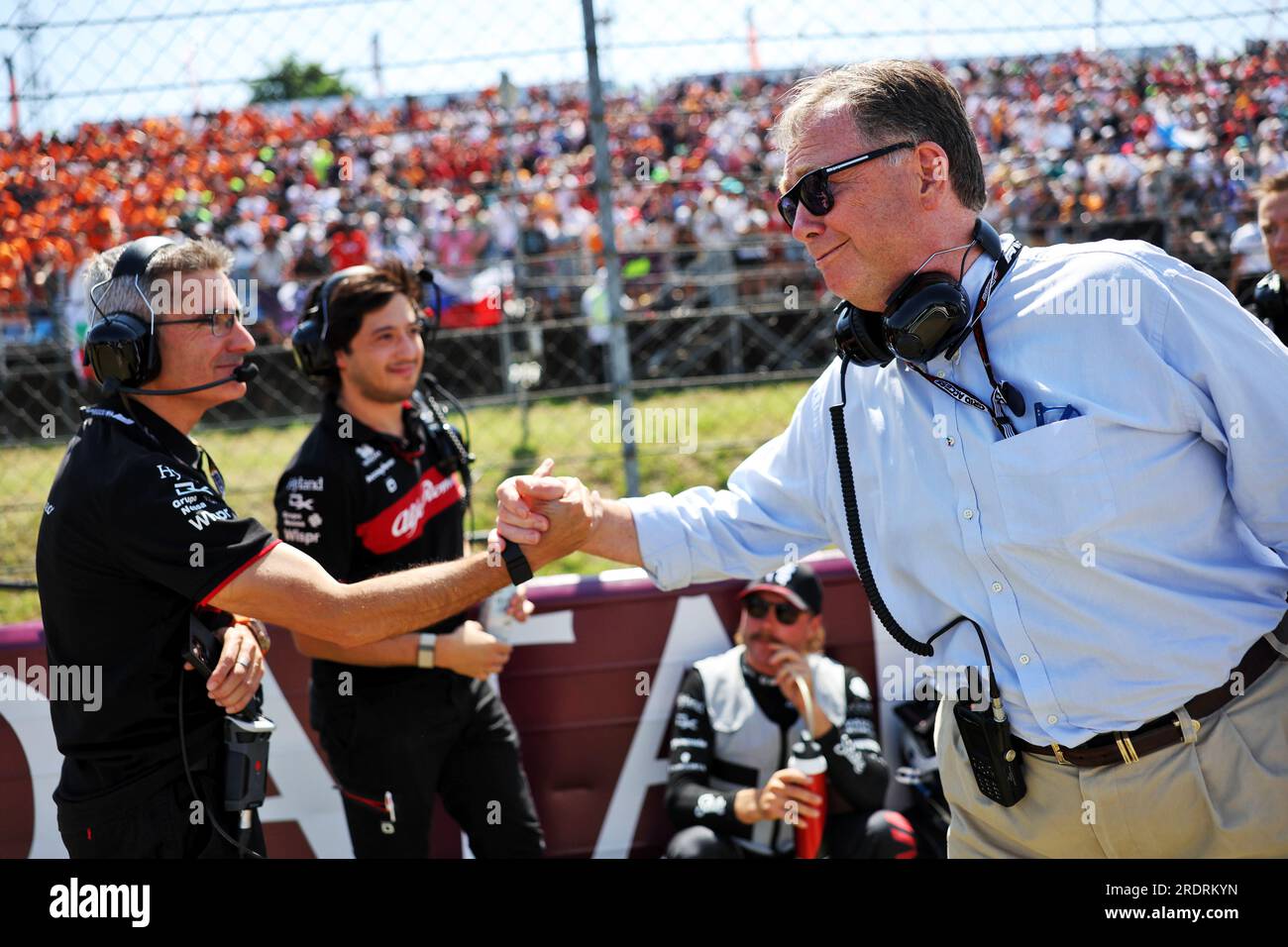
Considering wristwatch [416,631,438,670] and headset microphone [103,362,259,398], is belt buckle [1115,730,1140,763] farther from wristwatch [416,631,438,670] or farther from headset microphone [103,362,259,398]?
headset microphone [103,362,259,398]

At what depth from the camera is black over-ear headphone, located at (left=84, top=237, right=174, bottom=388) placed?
2566 mm

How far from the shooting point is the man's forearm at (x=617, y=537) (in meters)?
2.68

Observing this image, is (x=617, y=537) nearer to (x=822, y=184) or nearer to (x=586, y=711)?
(x=822, y=184)

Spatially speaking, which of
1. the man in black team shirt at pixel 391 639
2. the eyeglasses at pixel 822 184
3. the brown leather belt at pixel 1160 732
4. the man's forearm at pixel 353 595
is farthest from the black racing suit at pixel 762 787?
the eyeglasses at pixel 822 184

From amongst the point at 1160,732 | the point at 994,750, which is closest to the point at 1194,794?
the point at 1160,732

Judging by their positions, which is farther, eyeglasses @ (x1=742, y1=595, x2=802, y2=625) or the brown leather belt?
eyeglasses @ (x1=742, y1=595, x2=802, y2=625)

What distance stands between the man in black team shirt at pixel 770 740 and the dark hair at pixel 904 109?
2.04 m

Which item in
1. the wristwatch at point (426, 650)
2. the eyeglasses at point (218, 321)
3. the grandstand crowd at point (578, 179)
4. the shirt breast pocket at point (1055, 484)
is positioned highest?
the grandstand crowd at point (578, 179)

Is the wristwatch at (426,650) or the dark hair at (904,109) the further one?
the wristwatch at (426,650)

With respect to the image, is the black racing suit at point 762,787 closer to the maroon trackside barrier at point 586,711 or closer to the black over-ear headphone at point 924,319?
the maroon trackside barrier at point 586,711

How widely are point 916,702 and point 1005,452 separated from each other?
7.89ft

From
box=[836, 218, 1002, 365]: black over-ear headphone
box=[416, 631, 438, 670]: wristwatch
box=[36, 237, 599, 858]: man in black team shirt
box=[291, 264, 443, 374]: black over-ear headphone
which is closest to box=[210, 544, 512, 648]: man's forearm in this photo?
box=[36, 237, 599, 858]: man in black team shirt

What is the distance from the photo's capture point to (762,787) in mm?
4113

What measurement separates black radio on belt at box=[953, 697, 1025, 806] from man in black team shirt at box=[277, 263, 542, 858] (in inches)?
63.2
